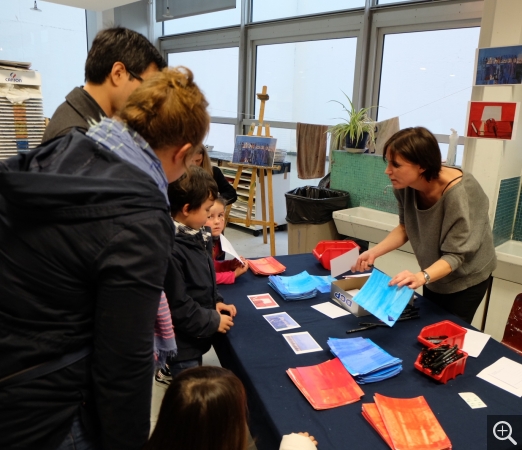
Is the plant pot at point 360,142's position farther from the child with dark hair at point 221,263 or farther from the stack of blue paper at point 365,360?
the stack of blue paper at point 365,360

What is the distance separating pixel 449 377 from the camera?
1307 mm

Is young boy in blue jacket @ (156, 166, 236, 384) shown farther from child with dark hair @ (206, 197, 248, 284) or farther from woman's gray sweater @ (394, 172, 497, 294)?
woman's gray sweater @ (394, 172, 497, 294)

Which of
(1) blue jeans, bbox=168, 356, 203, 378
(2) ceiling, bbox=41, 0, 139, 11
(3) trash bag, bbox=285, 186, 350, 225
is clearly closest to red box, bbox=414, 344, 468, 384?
(1) blue jeans, bbox=168, 356, 203, 378

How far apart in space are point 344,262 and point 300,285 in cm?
23

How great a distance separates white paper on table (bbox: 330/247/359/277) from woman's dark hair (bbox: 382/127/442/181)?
463 millimetres

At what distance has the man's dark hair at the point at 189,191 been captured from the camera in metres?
1.48

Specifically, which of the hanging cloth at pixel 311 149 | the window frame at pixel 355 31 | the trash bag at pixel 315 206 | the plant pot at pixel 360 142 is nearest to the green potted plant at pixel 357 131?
the plant pot at pixel 360 142

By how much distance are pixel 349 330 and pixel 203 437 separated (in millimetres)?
829

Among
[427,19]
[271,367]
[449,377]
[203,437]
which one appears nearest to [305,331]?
[271,367]

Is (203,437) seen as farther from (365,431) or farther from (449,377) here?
(449,377)

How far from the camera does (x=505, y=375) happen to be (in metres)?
1.34

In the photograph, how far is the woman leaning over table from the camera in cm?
168

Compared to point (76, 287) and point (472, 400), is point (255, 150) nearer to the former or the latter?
point (472, 400)

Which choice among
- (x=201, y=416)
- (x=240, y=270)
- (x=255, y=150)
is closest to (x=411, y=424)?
A: (x=201, y=416)
